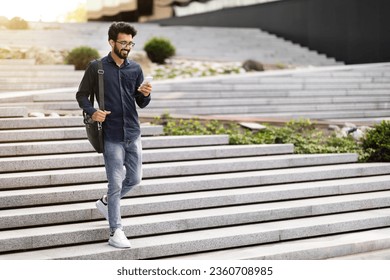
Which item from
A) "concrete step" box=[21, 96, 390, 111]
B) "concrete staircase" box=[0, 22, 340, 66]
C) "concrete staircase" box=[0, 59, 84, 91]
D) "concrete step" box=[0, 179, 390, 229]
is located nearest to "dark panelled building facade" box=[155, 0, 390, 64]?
"concrete staircase" box=[0, 22, 340, 66]

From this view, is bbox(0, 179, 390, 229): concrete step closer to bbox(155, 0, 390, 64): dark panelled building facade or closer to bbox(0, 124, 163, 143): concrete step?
bbox(0, 124, 163, 143): concrete step

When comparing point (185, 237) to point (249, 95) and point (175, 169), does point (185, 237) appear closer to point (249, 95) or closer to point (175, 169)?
point (175, 169)

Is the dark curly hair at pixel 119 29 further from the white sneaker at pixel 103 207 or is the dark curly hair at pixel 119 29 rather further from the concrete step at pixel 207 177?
the concrete step at pixel 207 177

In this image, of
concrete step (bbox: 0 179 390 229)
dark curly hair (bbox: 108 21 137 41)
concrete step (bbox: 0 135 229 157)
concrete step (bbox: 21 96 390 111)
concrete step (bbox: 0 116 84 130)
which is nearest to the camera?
dark curly hair (bbox: 108 21 137 41)

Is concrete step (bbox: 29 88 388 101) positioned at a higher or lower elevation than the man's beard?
lower

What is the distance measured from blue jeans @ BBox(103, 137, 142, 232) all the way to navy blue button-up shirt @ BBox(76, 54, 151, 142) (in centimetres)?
8

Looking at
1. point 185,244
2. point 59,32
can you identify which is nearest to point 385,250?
point 185,244

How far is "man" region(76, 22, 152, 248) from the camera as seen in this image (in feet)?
20.0

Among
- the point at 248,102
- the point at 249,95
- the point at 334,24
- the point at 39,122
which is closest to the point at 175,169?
the point at 39,122

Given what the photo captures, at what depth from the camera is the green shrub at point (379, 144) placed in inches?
401

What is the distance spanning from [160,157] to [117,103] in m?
2.75

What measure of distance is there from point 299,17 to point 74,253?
20524mm

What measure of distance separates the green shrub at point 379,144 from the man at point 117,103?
16.7 ft

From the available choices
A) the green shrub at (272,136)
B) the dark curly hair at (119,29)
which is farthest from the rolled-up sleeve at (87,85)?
the green shrub at (272,136)
